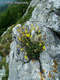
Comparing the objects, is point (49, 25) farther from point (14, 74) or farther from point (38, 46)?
point (14, 74)

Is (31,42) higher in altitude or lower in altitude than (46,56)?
higher

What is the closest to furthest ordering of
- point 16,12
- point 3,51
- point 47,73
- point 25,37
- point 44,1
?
1. point 47,73
2. point 25,37
3. point 3,51
4. point 44,1
5. point 16,12

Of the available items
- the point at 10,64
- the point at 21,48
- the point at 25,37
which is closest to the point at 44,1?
the point at 25,37

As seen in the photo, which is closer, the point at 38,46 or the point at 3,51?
the point at 38,46
